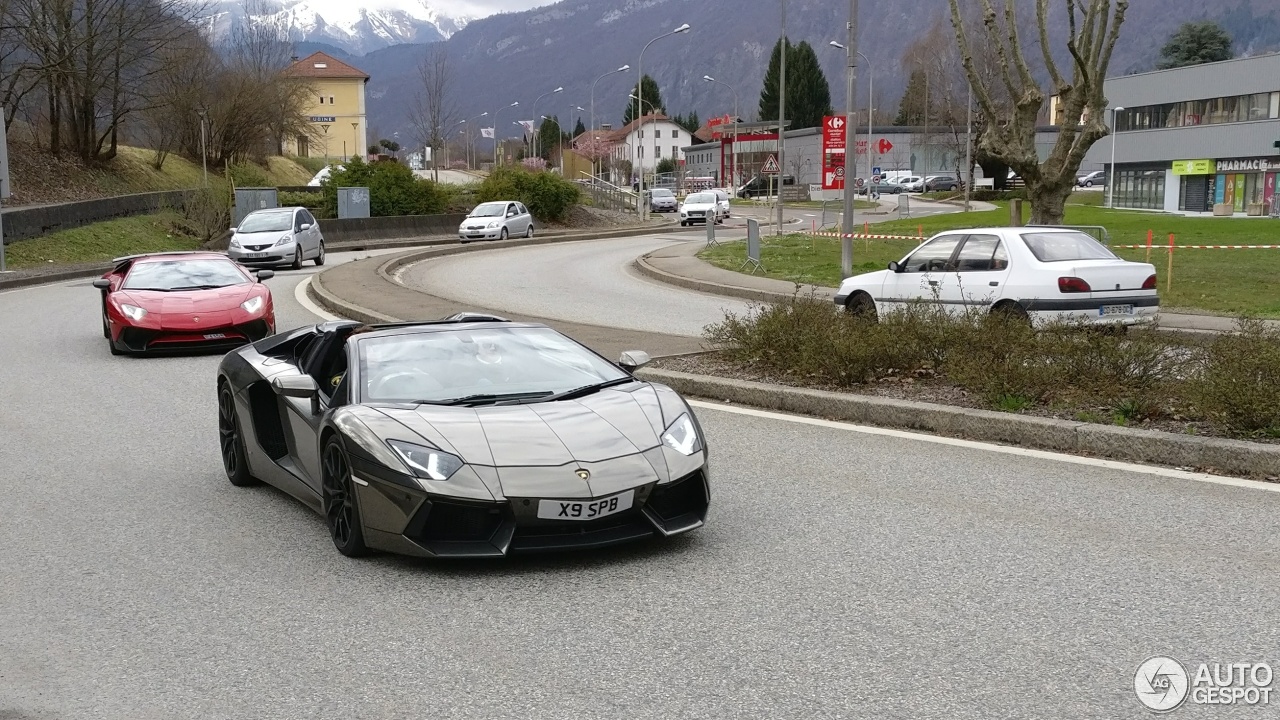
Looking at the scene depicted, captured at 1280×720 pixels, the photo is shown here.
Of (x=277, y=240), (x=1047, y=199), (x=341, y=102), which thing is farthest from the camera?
(x=341, y=102)

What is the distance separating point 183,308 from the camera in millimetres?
15281

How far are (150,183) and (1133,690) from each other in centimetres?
5574

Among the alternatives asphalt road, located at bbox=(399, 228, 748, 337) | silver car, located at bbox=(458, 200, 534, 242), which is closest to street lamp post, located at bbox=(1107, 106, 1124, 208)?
silver car, located at bbox=(458, 200, 534, 242)

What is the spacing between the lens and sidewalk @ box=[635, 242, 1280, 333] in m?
17.4

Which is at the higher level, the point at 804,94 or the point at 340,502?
the point at 804,94

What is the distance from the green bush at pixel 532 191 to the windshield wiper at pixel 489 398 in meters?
49.2

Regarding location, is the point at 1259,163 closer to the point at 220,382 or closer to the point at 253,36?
the point at 253,36

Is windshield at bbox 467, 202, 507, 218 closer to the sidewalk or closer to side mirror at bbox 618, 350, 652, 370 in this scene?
the sidewalk

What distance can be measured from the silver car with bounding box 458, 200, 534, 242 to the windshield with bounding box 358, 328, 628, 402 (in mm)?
38594

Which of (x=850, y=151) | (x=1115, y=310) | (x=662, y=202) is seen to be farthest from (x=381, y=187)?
(x=1115, y=310)

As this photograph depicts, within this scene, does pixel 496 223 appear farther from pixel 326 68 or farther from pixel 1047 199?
pixel 326 68

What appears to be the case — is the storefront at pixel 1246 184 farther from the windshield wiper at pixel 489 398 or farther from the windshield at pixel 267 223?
the windshield wiper at pixel 489 398

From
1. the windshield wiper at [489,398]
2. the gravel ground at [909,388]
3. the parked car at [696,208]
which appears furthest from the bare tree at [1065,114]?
the parked car at [696,208]

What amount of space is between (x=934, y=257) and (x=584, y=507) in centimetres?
1125
